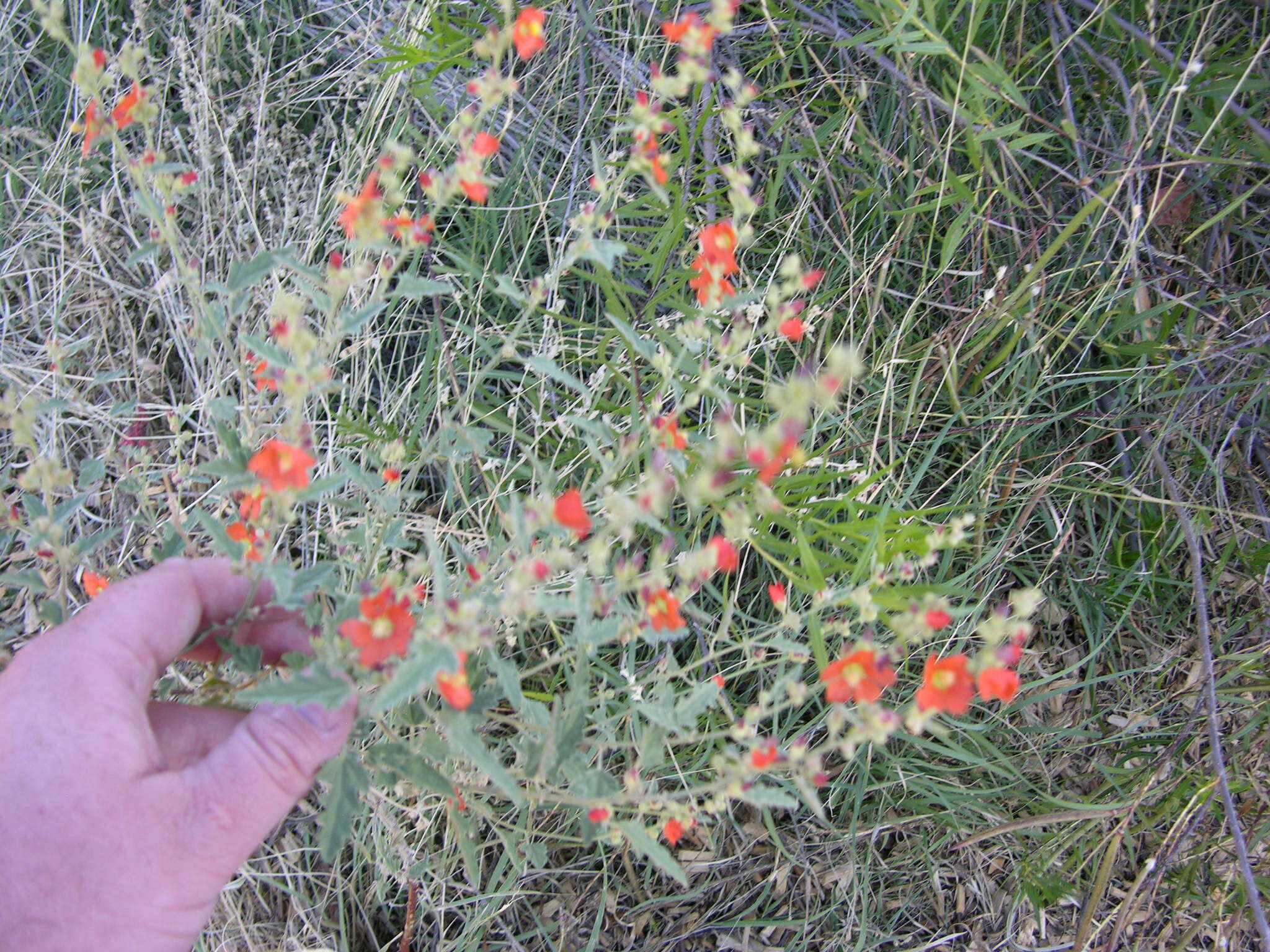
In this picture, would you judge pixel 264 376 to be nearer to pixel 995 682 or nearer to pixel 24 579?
pixel 24 579

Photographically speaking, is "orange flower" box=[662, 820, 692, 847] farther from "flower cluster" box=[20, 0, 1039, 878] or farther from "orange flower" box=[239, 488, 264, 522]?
"orange flower" box=[239, 488, 264, 522]

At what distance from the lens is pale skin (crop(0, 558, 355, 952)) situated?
1.26 meters

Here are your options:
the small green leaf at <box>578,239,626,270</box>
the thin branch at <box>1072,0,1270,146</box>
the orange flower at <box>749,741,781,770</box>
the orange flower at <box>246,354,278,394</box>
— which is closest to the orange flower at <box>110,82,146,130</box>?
the orange flower at <box>246,354,278,394</box>

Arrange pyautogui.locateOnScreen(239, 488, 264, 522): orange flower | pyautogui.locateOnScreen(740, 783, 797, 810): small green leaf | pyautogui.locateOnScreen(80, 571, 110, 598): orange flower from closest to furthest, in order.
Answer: pyautogui.locateOnScreen(740, 783, 797, 810): small green leaf < pyautogui.locateOnScreen(239, 488, 264, 522): orange flower < pyautogui.locateOnScreen(80, 571, 110, 598): orange flower

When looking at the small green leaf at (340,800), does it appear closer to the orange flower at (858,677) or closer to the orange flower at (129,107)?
the orange flower at (858,677)

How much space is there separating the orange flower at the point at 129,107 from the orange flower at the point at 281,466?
25.4 inches

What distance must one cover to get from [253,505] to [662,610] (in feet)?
2.46

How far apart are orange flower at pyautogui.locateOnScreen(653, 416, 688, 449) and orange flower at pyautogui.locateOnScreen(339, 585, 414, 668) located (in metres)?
0.51

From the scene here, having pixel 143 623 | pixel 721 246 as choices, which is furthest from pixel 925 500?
pixel 143 623

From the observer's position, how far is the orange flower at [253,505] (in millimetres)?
1321

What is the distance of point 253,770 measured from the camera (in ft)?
A: 4.28

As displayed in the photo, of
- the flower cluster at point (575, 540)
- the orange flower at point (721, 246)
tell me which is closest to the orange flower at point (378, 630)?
the flower cluster at point (575, 540)

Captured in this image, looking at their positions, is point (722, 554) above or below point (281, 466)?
below

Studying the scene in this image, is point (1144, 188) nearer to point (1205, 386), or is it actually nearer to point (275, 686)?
point (1205, 386)
